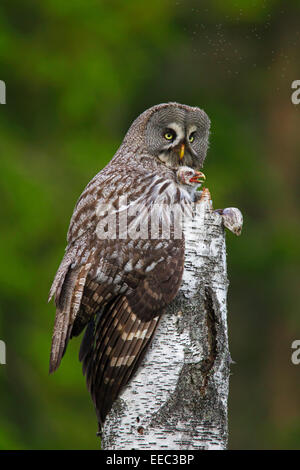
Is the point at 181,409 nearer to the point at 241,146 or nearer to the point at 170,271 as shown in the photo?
the point at 170,271

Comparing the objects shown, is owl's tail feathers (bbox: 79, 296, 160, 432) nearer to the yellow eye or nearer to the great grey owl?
the great grey owl

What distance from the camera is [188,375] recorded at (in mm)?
4148

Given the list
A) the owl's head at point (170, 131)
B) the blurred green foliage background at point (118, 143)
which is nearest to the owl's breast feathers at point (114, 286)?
the owl's head at point (170, 131)

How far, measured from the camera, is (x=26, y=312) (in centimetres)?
927

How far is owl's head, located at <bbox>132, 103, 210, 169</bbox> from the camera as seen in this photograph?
5.12 meters

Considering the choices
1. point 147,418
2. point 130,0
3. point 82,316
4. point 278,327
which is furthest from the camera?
point 278,327

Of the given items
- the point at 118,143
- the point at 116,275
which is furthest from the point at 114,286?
the point at 118,143

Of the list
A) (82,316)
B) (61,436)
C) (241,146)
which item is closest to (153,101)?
(241,146)

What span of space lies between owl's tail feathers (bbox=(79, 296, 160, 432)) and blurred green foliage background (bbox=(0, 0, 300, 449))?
454 cm

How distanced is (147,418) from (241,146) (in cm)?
719

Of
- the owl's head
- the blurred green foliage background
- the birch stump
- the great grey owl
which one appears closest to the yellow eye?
the owl's head

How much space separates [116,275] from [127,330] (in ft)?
0.91

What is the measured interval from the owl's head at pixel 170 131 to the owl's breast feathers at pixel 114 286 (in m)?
0.53

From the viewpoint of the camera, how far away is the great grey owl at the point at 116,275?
167 inches
